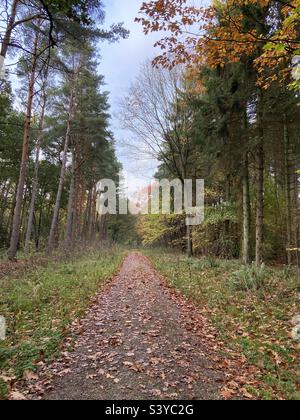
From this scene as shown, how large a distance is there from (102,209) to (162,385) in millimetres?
34202

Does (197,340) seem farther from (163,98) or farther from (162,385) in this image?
(163,98)

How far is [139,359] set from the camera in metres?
4.33

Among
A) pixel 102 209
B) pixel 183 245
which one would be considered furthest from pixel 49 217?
pixel 183 245

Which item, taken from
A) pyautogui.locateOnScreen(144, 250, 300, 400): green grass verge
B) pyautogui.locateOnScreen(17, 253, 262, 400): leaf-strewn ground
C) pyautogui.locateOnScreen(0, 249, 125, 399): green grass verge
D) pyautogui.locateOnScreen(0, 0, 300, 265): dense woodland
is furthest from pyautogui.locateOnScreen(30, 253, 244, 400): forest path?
pyautogui.locateOnScreen(0, 0, 300, 265): dense woodland

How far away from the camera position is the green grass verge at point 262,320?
383 cm

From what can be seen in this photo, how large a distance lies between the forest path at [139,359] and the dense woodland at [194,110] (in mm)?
4806

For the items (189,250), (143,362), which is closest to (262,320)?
(143,362)

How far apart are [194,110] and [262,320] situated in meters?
11.4

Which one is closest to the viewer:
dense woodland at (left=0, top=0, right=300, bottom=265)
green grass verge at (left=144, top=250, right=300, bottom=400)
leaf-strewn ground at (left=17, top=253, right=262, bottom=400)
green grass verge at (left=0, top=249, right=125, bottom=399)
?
leaf-strewn ground at (left=17, top=253, right=262, bottom=400)

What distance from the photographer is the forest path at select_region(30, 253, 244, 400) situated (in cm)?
347

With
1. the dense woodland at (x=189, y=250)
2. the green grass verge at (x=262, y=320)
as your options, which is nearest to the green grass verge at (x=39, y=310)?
the dense woodland at (x=189, y=250)

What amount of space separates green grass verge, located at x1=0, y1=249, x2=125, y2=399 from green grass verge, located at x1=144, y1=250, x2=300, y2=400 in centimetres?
304

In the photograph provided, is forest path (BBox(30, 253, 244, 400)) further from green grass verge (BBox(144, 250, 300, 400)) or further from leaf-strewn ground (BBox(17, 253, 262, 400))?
green grass verge (BBox(144, 250, 300, 400))

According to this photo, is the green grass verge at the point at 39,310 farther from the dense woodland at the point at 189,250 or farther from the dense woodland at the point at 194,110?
the dense woodland at the point at 194,110
